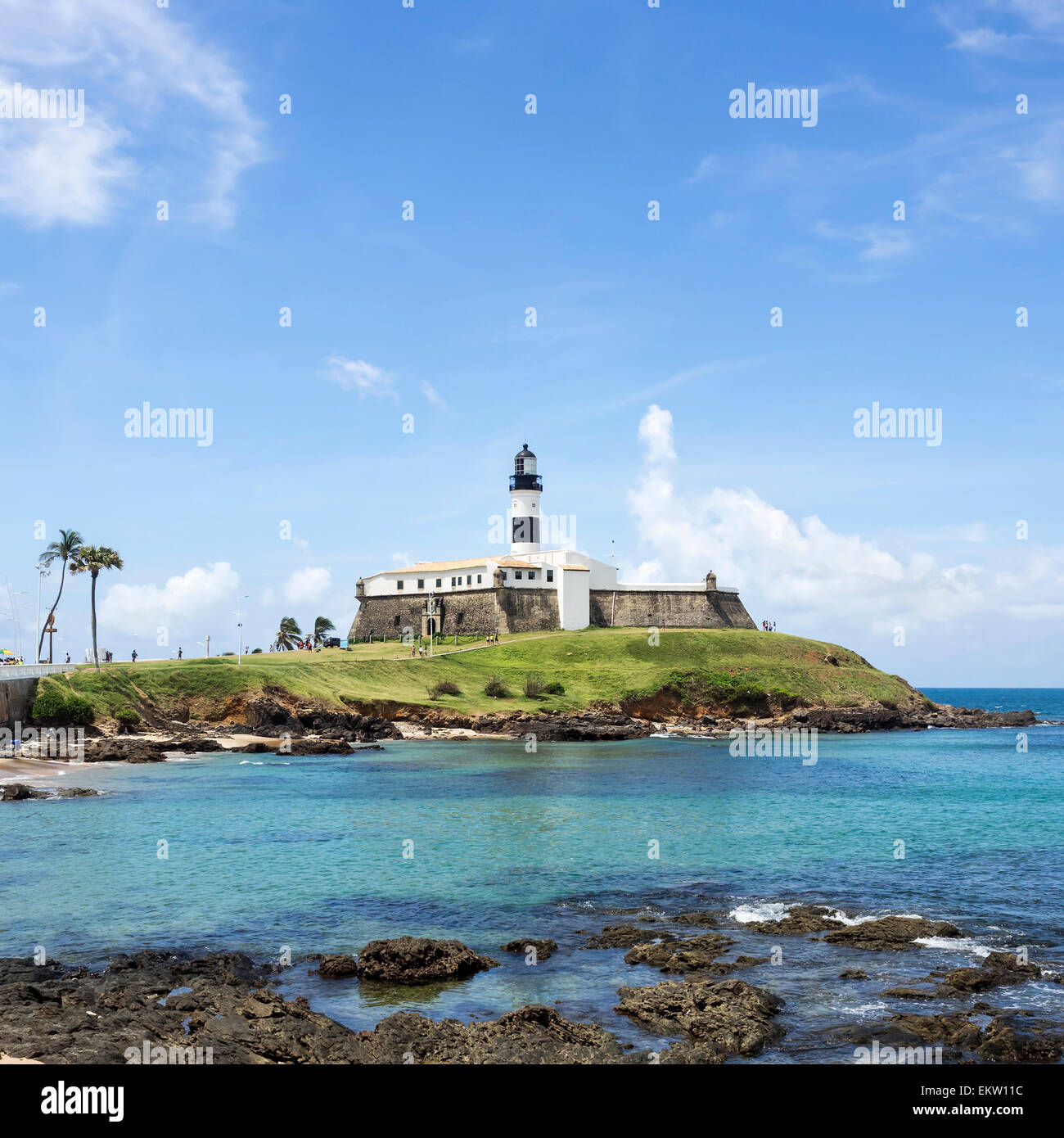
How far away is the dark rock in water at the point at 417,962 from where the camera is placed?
1678 cm

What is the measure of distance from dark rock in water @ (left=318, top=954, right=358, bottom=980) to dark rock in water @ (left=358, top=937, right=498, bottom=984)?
0.49 ft

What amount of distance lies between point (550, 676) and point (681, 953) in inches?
3036

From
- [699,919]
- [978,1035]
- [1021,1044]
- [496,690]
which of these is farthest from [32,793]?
[496,690]

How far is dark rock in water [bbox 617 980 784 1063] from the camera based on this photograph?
534 inches

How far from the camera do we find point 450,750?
2542 inches

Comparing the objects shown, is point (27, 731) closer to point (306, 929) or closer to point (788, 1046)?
point (306, 929)

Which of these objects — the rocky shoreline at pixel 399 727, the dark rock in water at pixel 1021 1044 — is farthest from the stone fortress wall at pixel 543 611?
the dark rock in water at pixel 1021 1044

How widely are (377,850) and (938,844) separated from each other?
61.8ft

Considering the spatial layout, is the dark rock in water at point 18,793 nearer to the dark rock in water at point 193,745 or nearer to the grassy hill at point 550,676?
the dark rock in water at point 193,745

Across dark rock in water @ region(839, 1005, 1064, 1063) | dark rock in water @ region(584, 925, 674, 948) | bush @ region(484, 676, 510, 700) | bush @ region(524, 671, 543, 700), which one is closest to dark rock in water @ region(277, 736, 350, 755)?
bush @ region(484, 676, 510, 700)

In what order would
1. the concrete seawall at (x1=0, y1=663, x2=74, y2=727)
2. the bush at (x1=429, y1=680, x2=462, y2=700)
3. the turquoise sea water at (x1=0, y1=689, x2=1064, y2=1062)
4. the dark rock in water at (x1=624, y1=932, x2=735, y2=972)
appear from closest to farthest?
the turquoise sea water at (x1=0, y1=689, x2=1064, y2=1062)
the dark rock in water at (x1=624, y1=932, x2=735, y2=972)
the concrete seawall at (x1=0, y1=663, x2=74, y2=727)
the bush at (x1=429, y1=680, x2=462, y2=700)

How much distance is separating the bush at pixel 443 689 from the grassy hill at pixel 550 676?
54 centimetres

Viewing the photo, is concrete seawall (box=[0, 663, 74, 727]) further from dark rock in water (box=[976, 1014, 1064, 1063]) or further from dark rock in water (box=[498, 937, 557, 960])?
dark rock in water (box=[976, 1014, 1064, 1063])

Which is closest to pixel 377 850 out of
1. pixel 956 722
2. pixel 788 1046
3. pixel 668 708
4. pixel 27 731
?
pixel 788 1046
